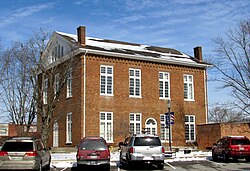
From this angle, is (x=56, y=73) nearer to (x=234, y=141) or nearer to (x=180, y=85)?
(x=180, y=85)

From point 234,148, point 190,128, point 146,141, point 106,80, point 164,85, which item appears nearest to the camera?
point 146,141

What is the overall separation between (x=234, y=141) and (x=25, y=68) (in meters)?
18.5

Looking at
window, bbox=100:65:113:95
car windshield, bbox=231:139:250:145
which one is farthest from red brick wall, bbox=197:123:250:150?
car windshield, bbox=231:139:250:145

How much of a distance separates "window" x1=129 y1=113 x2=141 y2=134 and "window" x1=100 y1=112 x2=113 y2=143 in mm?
2139

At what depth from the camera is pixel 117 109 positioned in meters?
35.1

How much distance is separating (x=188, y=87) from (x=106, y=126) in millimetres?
10932

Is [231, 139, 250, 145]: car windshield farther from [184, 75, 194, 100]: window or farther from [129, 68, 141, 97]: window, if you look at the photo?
[184, 75, 194, 100]: window

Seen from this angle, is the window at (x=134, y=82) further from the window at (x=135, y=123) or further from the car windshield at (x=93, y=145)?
the car windshield at (x=93, y=145)

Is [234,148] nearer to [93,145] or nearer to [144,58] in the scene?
[93,145]

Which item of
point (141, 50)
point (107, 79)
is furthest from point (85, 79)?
point (141, 50)

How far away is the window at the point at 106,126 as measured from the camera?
Result: 112ft

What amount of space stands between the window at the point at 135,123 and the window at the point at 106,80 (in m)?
3.24

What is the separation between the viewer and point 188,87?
40281 millimetres

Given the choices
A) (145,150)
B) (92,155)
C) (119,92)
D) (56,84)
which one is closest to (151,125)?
(119,92)
